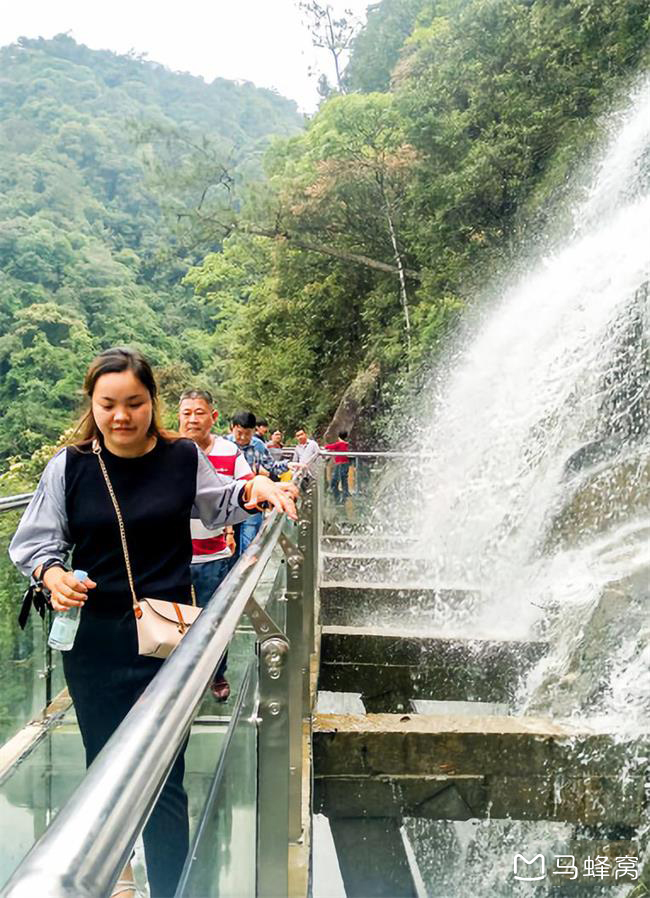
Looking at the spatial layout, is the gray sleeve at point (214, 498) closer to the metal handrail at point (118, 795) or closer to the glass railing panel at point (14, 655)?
the metal handrail at point (118, 795)

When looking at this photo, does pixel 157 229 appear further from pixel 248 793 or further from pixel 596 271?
pixel 248 793

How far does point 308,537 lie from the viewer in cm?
551

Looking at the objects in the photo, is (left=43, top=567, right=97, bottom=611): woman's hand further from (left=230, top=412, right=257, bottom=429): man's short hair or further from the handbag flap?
(left=230, top=412, right=257, bottom=429): man's short hair

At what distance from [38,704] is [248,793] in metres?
2.78

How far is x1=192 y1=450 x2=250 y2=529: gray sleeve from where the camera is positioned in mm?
2711

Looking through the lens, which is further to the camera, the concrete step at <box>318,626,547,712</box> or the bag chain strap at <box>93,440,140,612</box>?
the concrete step at <box>318,626,547,712</box>

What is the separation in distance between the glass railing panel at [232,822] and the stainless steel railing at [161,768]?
7 cm

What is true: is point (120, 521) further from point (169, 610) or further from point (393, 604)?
point (393, 604)

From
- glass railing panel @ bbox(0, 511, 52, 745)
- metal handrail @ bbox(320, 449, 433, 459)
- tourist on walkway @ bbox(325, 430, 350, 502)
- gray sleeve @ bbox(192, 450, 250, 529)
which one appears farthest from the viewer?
metal handrail @ bbox(320, 449, 433, 459)

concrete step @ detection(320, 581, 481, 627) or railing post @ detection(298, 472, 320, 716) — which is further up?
railing post @ detection(298, 472, 320, 716)

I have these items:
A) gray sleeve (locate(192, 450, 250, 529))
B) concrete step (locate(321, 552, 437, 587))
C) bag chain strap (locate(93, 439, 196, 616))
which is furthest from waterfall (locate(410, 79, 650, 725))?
bag chain strap (locate(93, 439, 196, 616))

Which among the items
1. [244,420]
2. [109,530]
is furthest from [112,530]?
[244,420]

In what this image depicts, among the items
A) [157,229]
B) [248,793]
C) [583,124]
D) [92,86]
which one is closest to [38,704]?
[248,793]

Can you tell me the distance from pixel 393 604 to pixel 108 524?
265 inches
